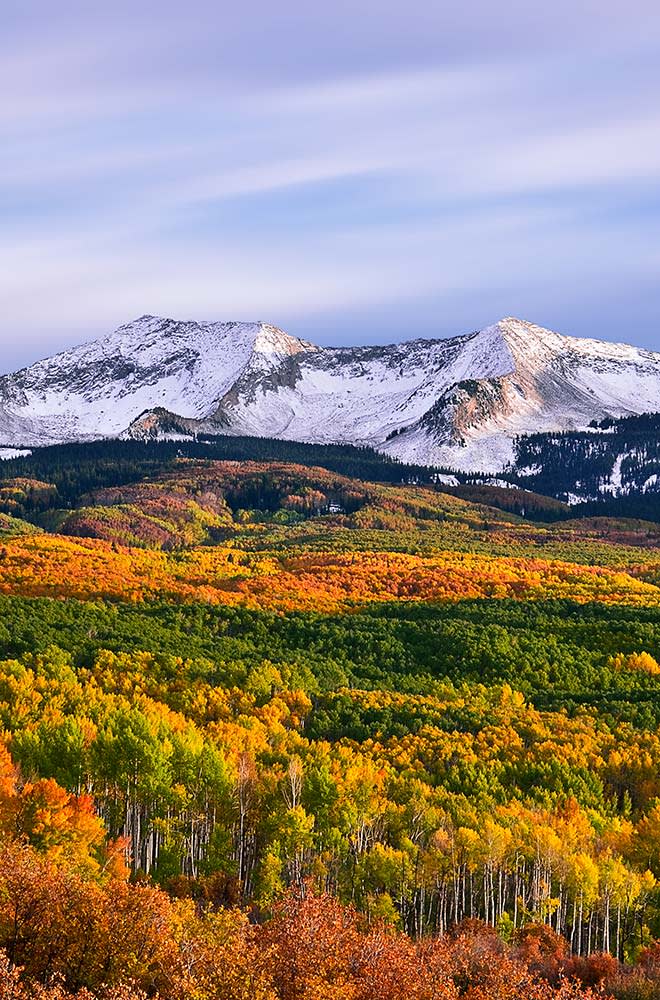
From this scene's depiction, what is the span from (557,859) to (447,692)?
54.2m

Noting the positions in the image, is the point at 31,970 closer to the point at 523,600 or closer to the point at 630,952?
the point at 630,952

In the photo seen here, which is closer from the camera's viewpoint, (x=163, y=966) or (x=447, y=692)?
(x=163, y=966)

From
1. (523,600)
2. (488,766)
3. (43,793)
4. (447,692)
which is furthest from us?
(523,600)

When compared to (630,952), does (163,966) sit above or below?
above

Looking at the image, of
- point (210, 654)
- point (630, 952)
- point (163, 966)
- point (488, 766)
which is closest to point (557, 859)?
point (630, 952)

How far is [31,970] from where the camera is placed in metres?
43.5

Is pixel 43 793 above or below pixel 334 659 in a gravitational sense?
above

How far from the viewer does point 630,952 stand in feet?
225

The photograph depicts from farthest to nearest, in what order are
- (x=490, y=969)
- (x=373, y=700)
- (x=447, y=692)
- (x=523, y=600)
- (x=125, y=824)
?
(x=523, y=600) < (x=447, y=692) < (x=373, y=700) < (x=125, y=824) < (x=490, y=969)

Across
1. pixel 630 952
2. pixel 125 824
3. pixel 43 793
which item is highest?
pixel 43 793

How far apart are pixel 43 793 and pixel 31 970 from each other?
2224cm

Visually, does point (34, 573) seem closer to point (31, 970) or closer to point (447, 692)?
point (447, 692)

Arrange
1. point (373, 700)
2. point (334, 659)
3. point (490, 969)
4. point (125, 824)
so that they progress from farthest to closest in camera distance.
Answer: point (334, 659) < point (373, 700) < point (125, 824) < point (490, 969)

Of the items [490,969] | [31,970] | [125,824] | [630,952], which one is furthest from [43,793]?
[630,952]
